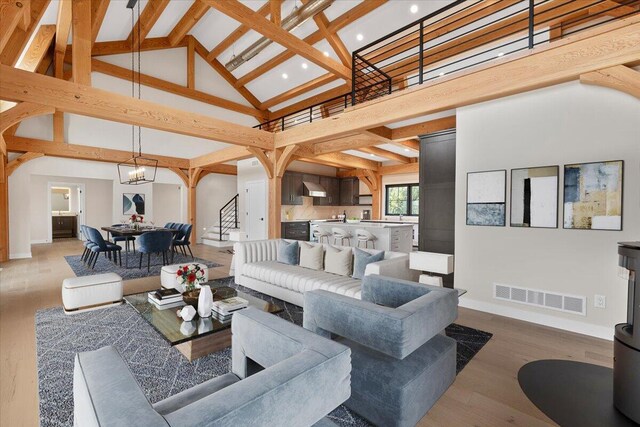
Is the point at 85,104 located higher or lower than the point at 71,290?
higher

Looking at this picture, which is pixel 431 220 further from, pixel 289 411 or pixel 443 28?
pixel 289 411

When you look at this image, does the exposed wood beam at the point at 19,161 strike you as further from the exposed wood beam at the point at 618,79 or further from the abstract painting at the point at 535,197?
the exposed wood beam at the point at 618,79

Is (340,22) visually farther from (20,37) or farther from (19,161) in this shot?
(19,161)

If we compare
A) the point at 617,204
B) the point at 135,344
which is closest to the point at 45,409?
the point at 135,344

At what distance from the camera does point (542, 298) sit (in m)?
3.37

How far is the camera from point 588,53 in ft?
9.59

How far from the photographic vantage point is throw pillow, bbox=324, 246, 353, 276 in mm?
3877

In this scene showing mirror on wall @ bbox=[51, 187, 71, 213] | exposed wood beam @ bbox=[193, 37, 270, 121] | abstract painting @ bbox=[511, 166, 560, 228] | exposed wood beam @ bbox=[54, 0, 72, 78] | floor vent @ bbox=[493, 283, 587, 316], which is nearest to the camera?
floor vent @ bbox=[493, 283, 587, 316]

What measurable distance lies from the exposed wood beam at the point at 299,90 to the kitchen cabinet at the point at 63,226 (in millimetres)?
8748

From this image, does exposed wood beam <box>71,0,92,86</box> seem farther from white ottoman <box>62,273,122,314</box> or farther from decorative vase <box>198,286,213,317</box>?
decorative vase <box>198,286,213,317</box>

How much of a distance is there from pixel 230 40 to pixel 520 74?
7485 millimetres

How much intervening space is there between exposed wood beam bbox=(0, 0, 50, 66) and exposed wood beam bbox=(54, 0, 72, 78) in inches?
47.9

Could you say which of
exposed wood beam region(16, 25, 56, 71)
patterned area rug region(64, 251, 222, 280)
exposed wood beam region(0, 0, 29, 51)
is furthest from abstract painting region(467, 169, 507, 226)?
exposed wood beam region(16, 25, 56, 71)

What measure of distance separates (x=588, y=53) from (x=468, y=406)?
3488 mm
